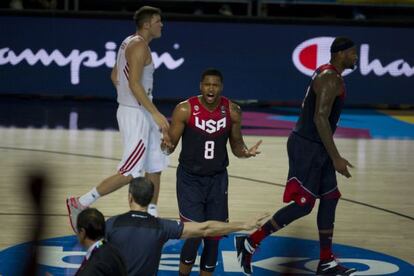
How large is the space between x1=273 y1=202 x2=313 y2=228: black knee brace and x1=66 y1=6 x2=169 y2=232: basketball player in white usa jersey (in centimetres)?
129

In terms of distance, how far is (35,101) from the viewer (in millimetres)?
16812

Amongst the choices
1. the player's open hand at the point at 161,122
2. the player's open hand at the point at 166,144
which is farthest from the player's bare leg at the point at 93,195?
the player's open hand at the point at 166,144

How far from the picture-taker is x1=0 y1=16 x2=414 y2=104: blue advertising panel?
54.2ft

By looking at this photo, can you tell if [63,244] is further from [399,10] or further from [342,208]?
[399,10]

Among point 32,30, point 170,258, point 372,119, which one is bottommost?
point 170,258

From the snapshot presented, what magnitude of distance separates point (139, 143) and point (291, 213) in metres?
1.71

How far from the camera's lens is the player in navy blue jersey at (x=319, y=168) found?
736cm

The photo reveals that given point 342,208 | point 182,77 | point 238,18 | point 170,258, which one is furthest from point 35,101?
point 170,258

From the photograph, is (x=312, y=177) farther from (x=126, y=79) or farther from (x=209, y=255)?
(x=126, y=79)

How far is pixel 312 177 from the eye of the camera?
7422 mm

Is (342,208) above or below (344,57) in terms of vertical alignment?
below

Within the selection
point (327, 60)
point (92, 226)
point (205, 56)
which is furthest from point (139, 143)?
Result: point (327, 60)

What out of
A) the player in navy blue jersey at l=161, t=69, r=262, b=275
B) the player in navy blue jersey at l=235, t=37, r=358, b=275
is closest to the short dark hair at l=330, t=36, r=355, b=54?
the player in navy blue jersey at l=235, t=37, r=358, b=275

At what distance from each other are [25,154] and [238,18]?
5580mm
